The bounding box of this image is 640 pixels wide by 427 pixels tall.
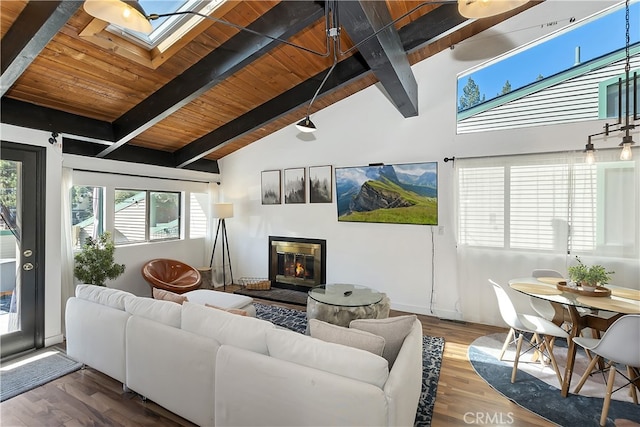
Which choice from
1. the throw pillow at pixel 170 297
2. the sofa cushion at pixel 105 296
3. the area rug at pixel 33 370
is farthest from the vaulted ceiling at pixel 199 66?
the area rug at pixel 33 370

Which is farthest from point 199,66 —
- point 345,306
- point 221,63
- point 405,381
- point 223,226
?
point 223,226

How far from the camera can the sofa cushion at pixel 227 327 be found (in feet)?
6.28

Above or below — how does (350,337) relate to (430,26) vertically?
below

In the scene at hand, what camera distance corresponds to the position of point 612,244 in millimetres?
3279

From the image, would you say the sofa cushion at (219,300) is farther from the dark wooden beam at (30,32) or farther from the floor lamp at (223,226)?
the dark wooden beam at (30,32)

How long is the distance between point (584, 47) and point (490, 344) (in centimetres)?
376

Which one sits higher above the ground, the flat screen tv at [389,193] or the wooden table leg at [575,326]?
the flat screen tv at [389,193]

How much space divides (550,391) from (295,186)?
430cm

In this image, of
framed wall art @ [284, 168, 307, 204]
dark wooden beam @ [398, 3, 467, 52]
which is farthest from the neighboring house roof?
framed wall art @ [284, 168, 307, 204]

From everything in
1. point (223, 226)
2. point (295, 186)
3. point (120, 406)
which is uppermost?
point (295, 186)

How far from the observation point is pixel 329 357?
→ 1.63 metres

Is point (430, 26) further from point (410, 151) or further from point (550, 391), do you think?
point (550, 391)

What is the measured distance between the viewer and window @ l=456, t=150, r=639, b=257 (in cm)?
324

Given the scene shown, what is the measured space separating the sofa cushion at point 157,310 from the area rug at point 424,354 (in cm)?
180
